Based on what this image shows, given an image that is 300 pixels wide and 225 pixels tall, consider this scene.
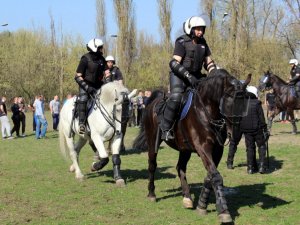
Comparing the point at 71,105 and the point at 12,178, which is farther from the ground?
the point at 71,105

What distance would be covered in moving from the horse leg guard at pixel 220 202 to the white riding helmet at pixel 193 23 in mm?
2398

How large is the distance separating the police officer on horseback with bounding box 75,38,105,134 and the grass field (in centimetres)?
171

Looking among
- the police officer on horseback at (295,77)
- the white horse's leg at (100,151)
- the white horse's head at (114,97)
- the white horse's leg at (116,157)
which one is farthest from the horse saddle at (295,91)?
the white horse's leg at (100,151)

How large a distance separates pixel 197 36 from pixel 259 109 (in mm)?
4158

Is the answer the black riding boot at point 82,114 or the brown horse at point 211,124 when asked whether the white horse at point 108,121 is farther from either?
the brown horse at point 211,124

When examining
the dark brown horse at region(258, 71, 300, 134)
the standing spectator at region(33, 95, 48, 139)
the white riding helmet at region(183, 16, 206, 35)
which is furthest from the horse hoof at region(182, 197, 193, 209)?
the standing spectator at region(33, 95, 48, 139)

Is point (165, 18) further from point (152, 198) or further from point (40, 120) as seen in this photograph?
point (152, 198)

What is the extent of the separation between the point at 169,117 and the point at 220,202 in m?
1.73

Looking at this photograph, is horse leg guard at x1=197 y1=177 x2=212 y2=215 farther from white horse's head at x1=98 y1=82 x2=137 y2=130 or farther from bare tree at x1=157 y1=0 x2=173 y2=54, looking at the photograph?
bare tree at x1=157 y1=0 x2=173 y2=54

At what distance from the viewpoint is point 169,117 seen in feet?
24.9

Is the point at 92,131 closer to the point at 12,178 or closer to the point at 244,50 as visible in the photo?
the point at 12,178

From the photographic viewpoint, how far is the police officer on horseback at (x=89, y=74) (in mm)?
10547

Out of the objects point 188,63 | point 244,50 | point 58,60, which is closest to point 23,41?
point 58,60

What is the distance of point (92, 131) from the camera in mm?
10344
